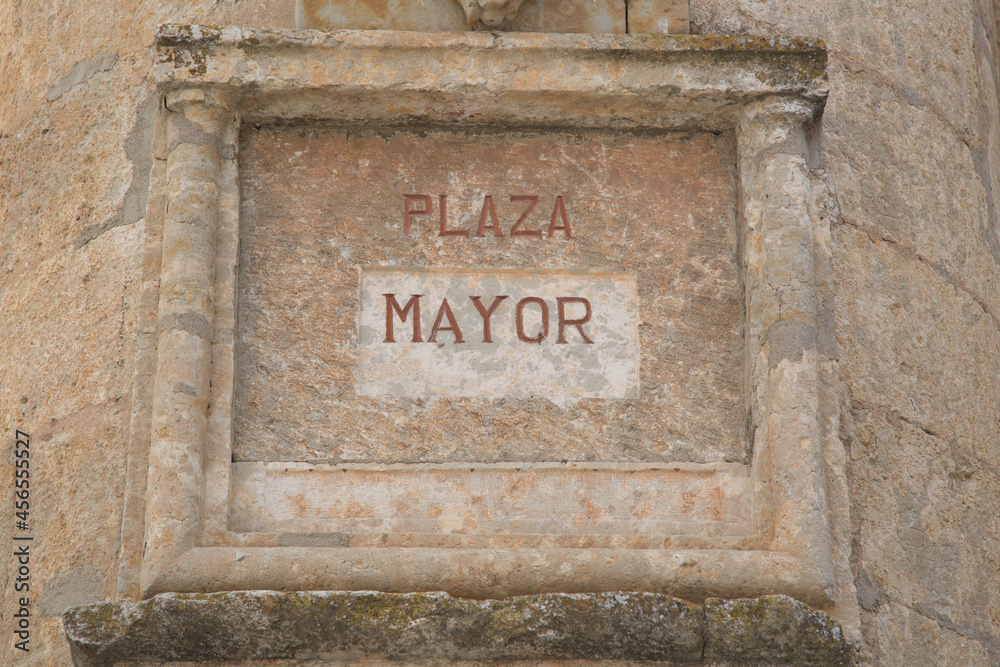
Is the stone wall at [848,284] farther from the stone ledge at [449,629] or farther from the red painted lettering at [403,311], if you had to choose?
the red painted lettering at [403,311]

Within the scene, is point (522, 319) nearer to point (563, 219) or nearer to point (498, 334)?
point (498, 334)

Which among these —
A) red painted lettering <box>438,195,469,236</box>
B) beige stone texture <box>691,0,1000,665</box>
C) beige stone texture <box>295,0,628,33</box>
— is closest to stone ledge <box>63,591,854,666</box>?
beige stone texture <box>691,0,1000,665</box>

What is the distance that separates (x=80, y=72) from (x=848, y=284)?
2117 millimetres

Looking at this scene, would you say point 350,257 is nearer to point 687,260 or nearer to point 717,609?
point 687,260

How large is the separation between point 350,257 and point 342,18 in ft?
2.06

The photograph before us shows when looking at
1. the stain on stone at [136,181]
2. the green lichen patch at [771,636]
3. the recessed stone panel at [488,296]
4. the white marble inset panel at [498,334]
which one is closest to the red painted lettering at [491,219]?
the recessed stone panel at [488,296]

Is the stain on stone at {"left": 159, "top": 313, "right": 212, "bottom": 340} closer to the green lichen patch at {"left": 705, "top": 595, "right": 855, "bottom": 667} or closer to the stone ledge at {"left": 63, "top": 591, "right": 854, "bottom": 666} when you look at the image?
the stone ledge at {"left": 63, "top": 591, "right": 854, "bottom": 666}

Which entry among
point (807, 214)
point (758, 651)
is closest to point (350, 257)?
point (807, 214)

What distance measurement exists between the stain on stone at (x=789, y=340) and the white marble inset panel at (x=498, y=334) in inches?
Result: 12.8

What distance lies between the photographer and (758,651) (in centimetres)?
306

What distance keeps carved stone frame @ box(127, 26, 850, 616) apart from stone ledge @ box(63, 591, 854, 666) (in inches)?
2.7

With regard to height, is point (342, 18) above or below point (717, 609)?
above

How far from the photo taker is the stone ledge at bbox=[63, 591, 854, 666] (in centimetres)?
301

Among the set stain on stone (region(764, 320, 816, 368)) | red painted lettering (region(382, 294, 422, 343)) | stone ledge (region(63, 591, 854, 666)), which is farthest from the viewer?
red painted lettering (region(382, 294, 422, 343))
